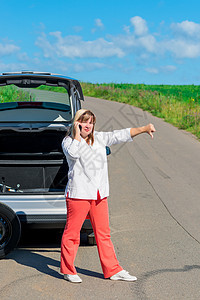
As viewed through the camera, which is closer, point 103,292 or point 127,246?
point 103,292

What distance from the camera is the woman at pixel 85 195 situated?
4641 millimetres

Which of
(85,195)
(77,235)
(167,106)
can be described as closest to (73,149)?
(85,195)

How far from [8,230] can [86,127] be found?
65.8 inches

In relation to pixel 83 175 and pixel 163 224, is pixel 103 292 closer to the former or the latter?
pixel 83 175

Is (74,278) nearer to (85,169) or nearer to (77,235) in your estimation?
(77,235)

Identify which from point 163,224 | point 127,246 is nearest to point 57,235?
point 127,246

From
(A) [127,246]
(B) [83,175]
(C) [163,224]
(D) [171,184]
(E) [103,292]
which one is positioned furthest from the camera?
(D) [171,184]

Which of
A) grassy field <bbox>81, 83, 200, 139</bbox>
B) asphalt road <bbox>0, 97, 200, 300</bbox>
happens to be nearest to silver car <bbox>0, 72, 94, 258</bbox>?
asphalt road <bbox>0, 97, 200, 300</bbox>

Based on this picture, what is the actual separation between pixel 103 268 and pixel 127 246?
49.5 inches

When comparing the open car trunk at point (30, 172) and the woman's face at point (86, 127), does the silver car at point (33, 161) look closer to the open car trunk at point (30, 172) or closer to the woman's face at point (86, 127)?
the open car trunk at point (30, 172)

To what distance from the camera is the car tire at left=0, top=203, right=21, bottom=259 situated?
5.27 meters

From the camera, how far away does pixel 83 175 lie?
4664 mm

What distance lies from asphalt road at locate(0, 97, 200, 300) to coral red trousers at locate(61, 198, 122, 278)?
0.57ft

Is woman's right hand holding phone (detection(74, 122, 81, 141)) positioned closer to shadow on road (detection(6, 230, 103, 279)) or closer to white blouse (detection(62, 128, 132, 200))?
white blouse (detection(62, 128, 132, 200))
